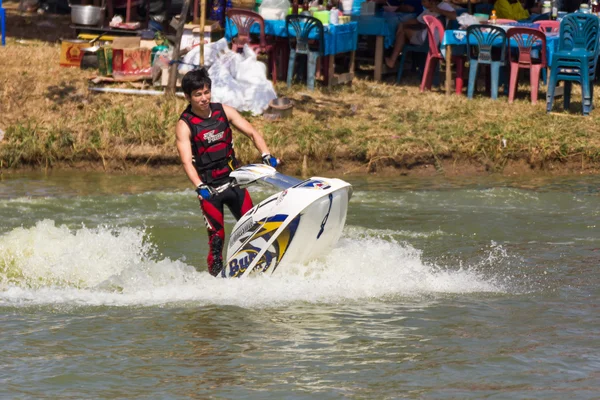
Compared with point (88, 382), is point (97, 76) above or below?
above

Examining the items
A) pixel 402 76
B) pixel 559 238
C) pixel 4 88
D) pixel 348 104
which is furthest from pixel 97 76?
pixel 559 238

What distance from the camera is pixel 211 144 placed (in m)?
8.02

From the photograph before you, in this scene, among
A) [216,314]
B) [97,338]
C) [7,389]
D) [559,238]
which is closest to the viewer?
[7,389]

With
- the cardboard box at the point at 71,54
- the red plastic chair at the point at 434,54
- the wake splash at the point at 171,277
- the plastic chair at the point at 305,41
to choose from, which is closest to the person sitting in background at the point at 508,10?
the red plastic chair at the point at 434,54

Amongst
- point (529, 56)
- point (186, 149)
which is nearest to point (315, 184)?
point (186, 149)

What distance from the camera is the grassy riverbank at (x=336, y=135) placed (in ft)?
42.9

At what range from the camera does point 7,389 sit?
20.4 feet

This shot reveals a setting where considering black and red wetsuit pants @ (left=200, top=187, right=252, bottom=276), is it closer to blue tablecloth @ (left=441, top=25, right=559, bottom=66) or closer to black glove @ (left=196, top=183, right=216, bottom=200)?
black glove @ (left=196, top=183, right=216, bottom=200)

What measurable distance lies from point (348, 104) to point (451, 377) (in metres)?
8.66

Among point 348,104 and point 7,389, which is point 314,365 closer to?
point 7,389

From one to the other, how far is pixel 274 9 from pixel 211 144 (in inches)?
305

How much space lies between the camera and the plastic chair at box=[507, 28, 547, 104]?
14.3 metres

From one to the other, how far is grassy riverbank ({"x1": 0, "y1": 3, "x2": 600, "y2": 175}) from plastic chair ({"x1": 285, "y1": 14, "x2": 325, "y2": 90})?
0.63 meters

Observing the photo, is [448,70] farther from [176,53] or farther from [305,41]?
[176,53]
